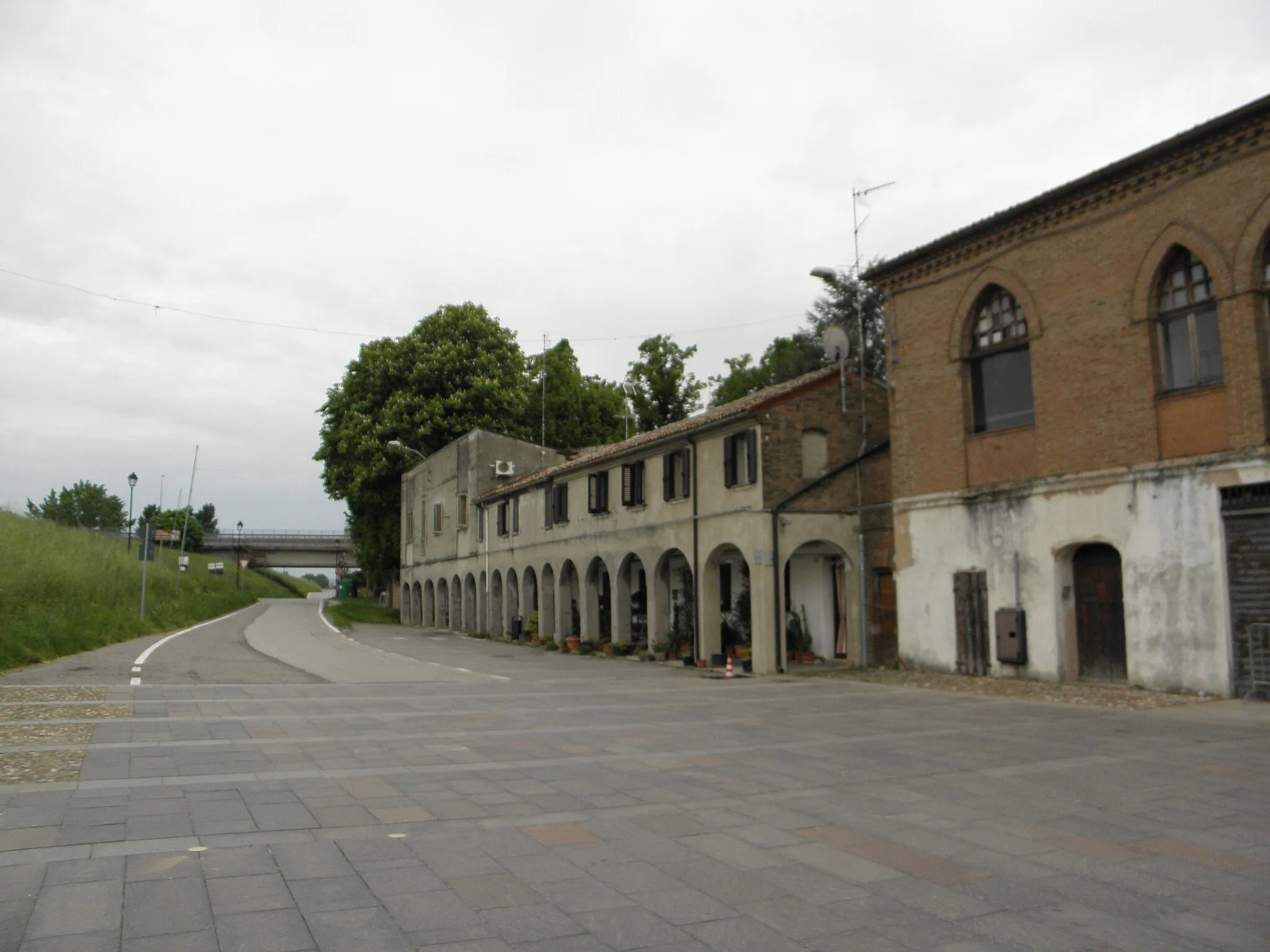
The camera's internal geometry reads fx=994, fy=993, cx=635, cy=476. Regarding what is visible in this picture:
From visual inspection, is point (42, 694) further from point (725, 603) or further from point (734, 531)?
point (725, 603)

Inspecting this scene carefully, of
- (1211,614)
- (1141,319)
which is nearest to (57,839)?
(1211,614)

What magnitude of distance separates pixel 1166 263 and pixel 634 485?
1533cm

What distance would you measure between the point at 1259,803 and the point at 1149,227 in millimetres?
11643

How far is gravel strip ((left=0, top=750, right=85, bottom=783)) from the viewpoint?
8.54 metres

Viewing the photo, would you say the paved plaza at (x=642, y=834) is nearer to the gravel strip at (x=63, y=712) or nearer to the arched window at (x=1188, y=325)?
the gravel strip at (x=63, y=712)

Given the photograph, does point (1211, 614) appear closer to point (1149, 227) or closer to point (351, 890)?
point (1149, 227)

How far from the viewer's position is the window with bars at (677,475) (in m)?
25.9

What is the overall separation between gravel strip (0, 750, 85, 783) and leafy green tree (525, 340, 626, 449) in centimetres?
4899

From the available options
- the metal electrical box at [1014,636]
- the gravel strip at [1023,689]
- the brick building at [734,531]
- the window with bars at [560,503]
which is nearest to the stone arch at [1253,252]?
the gravel strip at [1023,689]

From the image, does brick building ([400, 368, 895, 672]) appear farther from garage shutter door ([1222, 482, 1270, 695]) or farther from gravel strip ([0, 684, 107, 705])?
gravel strip ([0, 684, 107, 705])

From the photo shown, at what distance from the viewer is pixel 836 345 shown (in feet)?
80.4

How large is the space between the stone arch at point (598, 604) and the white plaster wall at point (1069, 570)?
11378 millimetres

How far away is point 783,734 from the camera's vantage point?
39.9 ft

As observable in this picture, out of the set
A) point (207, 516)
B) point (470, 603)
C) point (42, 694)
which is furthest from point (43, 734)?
point (207, 516)
